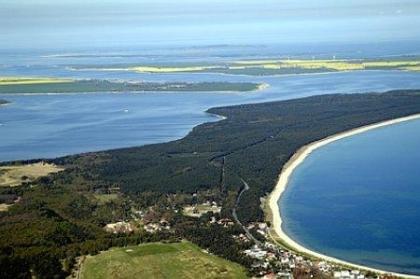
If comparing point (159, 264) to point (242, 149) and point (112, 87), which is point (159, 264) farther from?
point (112, 87)

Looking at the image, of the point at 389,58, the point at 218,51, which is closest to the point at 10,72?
the point at 218,51

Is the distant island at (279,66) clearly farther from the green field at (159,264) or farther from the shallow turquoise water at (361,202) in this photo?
the green field at (159,264)

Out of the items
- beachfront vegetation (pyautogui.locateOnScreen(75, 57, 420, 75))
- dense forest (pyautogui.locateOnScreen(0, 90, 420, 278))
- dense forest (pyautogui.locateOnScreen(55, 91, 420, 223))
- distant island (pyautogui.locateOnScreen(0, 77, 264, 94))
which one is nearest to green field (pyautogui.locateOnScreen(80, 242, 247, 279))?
dense forest (pyautogui.locateOnScreen(0, 90, 420, 278))

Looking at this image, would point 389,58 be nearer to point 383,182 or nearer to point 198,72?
point 198,72

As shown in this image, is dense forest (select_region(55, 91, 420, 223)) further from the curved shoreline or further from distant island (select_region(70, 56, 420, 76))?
distant island (select_region(70, 56, 420, 76))

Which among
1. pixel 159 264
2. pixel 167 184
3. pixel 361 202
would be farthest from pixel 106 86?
pixel 159 264

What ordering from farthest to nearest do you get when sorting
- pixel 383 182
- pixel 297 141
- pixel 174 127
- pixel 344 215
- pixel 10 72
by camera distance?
pixel 10 72, pixel 174 127, pixel 297 141, pixel 383 182, pixel 344 215

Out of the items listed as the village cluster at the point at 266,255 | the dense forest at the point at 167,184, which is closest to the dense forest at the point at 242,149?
the dense forest at the point at 167,184
